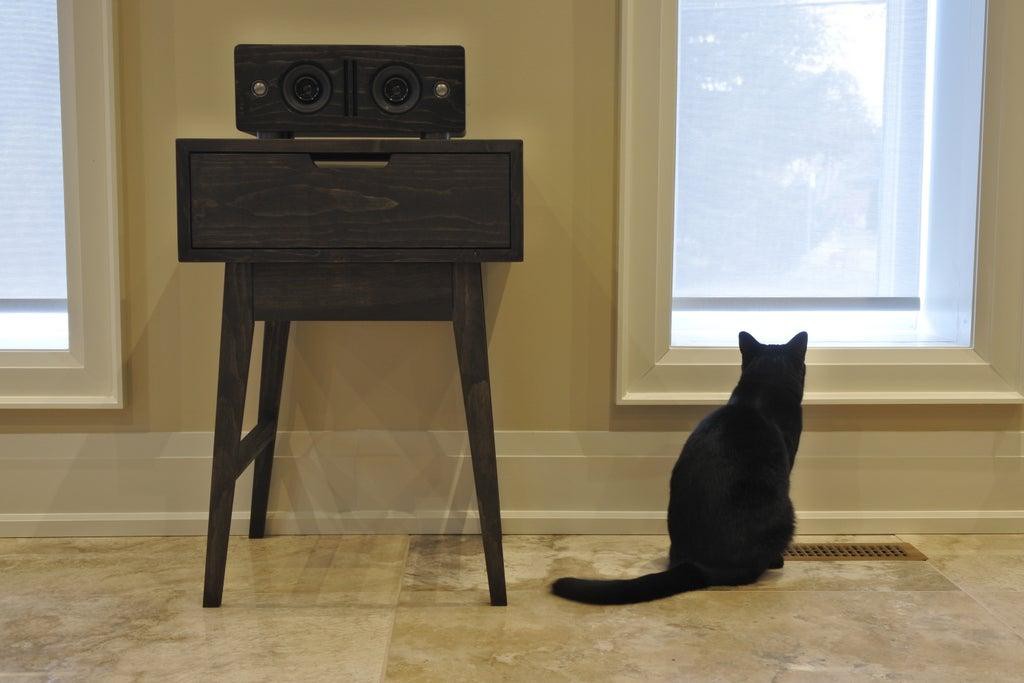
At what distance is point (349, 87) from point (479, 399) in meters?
0.53

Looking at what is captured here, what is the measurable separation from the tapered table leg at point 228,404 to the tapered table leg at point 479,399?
32 cm

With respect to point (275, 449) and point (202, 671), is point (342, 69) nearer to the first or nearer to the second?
point (275, 449)

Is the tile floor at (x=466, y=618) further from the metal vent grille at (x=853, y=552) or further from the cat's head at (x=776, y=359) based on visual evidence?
the cat's head at (x=776, y=359)

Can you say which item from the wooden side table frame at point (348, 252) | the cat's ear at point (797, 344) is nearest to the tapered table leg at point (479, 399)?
the wooden side table frame at point (348, 252)

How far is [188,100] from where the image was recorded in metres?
1.69

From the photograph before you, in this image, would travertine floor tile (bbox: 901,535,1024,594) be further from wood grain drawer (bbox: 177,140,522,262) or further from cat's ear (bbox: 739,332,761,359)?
wood grain drawer (bbox: 177,140,522,262)

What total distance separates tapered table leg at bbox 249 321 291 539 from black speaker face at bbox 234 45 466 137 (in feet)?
1.33

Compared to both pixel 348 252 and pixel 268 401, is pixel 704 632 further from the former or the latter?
pixel 268 401

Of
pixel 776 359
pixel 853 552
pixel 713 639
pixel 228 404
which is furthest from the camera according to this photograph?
pixel 853 552

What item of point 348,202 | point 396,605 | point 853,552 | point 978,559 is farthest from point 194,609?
point 978,559

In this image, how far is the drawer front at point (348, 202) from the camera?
131 cm

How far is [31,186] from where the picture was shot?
1.71m

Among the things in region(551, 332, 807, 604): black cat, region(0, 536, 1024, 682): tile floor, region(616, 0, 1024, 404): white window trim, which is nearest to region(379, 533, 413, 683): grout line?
region(0, 536, 1024, 682): tile floor

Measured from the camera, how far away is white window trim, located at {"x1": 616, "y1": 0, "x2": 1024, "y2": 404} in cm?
168
